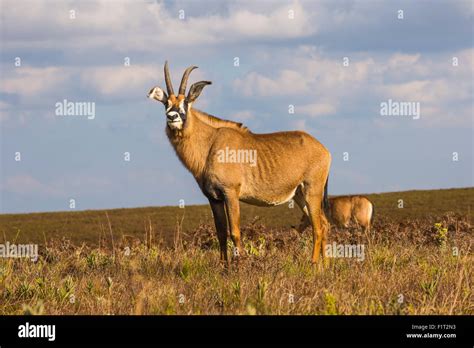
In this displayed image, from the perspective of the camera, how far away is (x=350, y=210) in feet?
90.8

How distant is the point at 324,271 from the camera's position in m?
12.0

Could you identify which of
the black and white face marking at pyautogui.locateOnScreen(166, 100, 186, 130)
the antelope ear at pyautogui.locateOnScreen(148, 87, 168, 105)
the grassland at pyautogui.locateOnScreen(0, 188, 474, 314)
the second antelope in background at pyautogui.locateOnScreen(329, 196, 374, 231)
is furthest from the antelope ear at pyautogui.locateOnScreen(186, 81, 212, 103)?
the second antelope in background at pyautogui.locateOnScreen(329, 196, 374, 231)

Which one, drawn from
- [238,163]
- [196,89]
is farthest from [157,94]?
[238,163]

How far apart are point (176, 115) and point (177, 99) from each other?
36 centimetres

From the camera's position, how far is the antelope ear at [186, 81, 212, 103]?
13.5m

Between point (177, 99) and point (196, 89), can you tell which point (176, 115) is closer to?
point (177, 99)

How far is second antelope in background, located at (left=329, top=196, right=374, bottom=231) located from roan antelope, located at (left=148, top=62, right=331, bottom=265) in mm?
12455

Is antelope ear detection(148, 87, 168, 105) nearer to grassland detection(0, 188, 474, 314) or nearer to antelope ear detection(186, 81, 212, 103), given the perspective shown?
antelope ear detection(186, 81, 212, 103)

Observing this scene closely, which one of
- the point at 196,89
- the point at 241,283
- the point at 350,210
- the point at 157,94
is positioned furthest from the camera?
the point at 350,210

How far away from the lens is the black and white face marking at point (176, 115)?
42.8ft

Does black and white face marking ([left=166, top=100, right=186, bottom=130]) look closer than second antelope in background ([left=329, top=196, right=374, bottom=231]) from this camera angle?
Yes

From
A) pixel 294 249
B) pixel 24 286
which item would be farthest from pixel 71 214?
pixel 24 286
